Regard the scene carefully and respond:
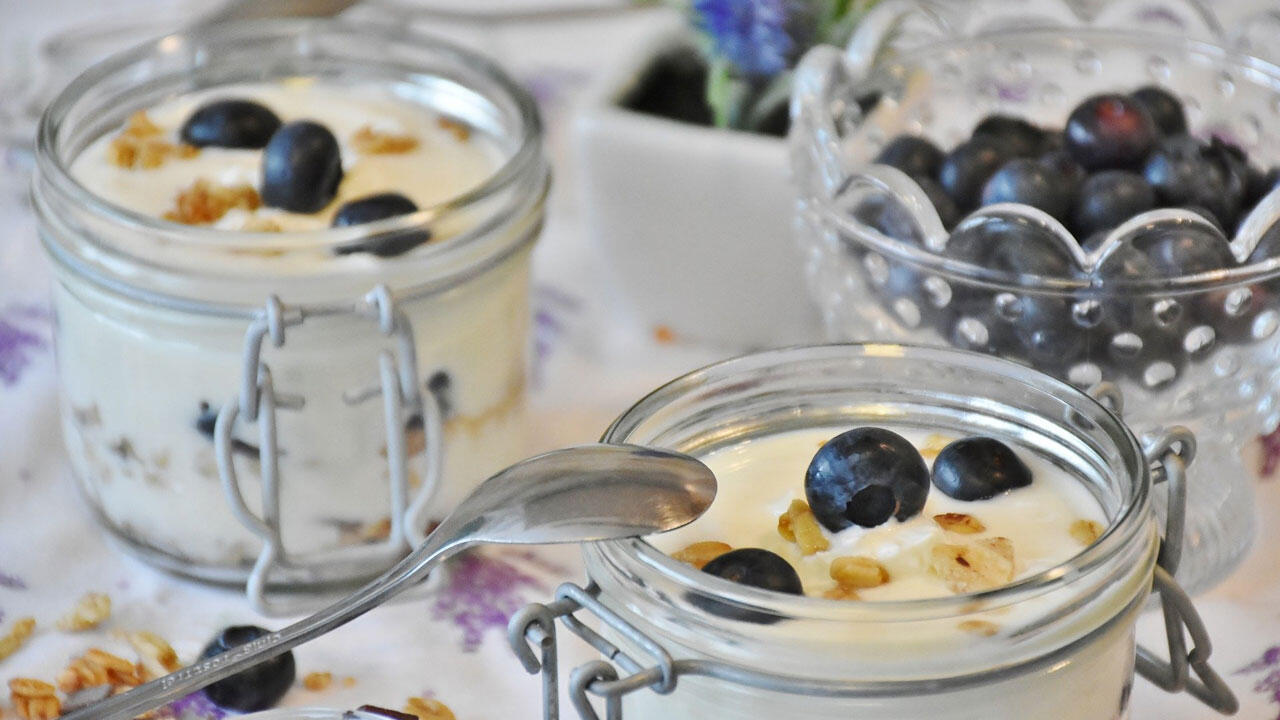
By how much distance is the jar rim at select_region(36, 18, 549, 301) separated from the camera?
2.49 ft

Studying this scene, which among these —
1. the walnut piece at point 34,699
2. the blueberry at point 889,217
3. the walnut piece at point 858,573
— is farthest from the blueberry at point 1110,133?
the walnut piece at point 34,699

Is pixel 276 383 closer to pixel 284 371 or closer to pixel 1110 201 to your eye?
pixel 284 371

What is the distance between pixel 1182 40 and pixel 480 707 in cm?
58

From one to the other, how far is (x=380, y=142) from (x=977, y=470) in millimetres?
438

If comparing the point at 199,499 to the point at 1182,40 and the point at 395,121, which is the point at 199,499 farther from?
the point at 1182,40

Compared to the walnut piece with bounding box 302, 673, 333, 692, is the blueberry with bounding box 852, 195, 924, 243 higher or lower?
higher

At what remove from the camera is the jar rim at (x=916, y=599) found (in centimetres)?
49

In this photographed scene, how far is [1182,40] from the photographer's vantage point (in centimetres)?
94

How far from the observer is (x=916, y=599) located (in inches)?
19.9

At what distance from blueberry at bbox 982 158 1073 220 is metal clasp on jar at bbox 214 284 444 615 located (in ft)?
1.01

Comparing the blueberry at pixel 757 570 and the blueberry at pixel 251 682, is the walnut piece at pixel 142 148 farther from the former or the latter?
the blueberry at pixel 757 570

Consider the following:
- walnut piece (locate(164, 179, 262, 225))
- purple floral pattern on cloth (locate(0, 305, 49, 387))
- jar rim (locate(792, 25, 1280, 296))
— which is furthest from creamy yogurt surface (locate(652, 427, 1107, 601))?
purple floral pattern on cloth (locate(0, 305, 49, 387))

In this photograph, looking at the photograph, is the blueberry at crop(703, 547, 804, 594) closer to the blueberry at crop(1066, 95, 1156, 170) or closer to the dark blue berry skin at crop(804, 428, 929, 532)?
the dark blue berry skin at crop(804, 428, 929, 532)

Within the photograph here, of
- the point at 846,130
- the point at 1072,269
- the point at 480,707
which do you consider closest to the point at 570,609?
the point at 480,707
